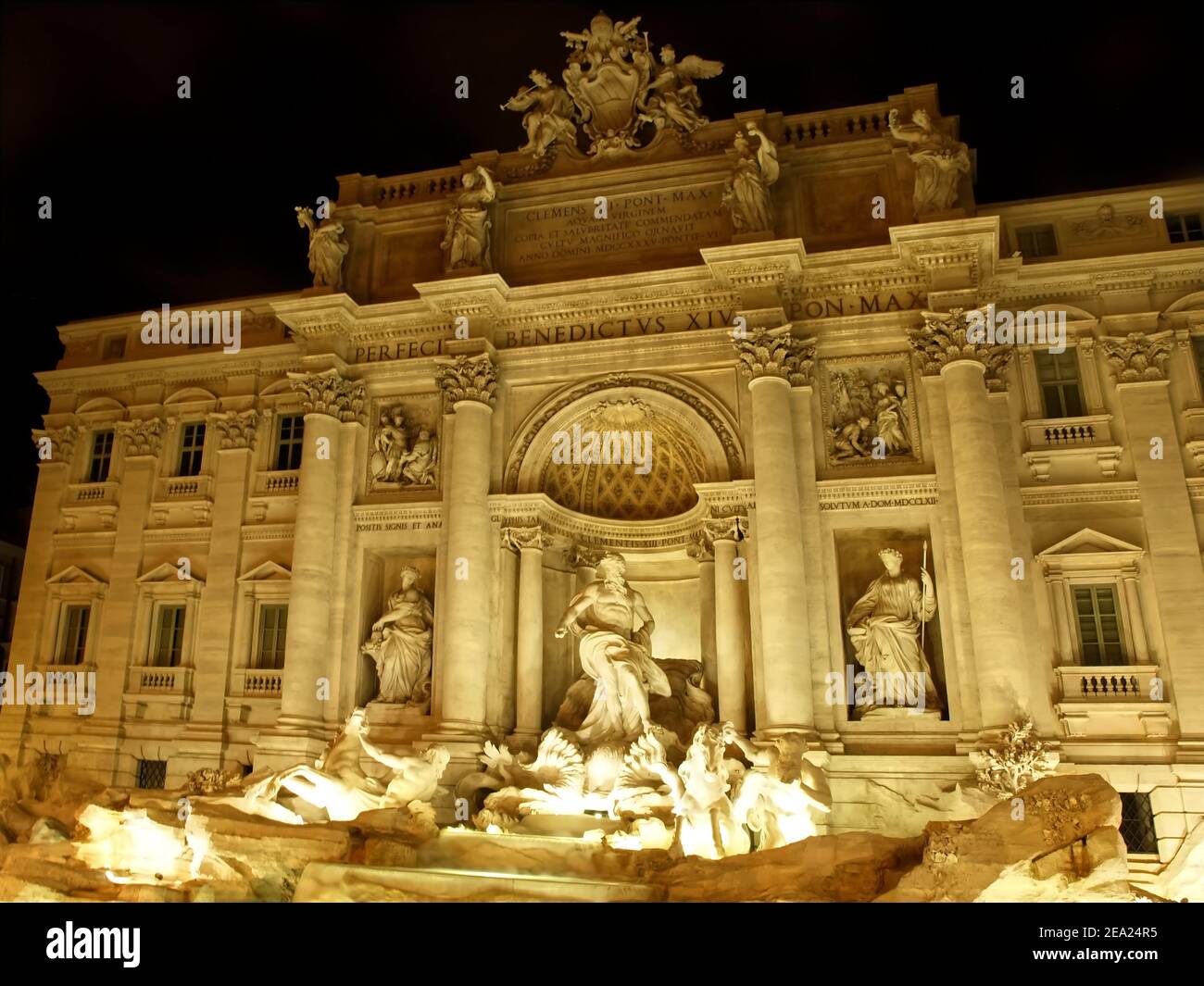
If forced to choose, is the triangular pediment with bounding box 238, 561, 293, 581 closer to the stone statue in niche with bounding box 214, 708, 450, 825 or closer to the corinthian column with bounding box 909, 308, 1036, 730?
the stone statue in niche with bounding box 214, 708, 450, 825

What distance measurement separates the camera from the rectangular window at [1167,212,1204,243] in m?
21.0

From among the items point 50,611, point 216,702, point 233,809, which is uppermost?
point 50,611

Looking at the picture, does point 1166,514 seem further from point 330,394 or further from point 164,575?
point 164,575

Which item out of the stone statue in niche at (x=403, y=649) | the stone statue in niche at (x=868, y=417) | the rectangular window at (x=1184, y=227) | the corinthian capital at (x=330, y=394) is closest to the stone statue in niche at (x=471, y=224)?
the corinthian capital at (x=330, y=394)

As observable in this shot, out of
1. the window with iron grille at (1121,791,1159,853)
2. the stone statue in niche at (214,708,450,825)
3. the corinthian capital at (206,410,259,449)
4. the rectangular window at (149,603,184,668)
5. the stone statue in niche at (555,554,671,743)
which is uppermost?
the corinthian capital at (206,410,259,449)

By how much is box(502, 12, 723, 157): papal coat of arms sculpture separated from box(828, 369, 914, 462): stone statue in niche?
6.83m

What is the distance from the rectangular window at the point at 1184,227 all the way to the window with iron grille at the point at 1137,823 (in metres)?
11.0

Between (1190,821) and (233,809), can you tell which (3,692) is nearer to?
(233,809)

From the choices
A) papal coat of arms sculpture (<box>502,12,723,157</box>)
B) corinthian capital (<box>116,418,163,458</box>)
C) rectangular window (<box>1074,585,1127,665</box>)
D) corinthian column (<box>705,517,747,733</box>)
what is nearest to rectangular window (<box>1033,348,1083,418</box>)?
rectangular window (<box>1074,585,1127,665</box>)

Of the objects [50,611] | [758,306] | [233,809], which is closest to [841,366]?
[758,306]

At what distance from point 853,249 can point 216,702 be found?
16.6 meters

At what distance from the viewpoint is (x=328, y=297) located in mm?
22672

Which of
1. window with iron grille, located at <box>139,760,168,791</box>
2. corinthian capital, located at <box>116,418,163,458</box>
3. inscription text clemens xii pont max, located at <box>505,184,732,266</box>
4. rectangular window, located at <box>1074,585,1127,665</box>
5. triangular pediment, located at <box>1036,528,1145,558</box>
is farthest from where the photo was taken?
corinthian capital, located at <box>116,418,163,458</box>

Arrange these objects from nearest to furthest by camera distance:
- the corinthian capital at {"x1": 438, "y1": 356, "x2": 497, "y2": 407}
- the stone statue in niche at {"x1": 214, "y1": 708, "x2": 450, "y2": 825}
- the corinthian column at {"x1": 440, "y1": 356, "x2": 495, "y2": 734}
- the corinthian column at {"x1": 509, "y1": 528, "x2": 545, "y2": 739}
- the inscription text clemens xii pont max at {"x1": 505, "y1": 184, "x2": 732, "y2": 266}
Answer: the stone statue in niche at {"x1": 214, "y1": 708, "x2": 450, "y2": 825}, the corinthian column at {"x1": 440, "y1": 356, "x2": 495, "y2": 734}, the corinthian column at {"x1": 509, "y1": 528, "x2": 545, "y2": 739}, the corinthian capital at {"x1": 438, "y1": 356, "x2": 497, "y2": 407}, the inscription text clemens xii pont max at {"x1": 505, "y1": 184, "x2": 732, "y2": 266}
